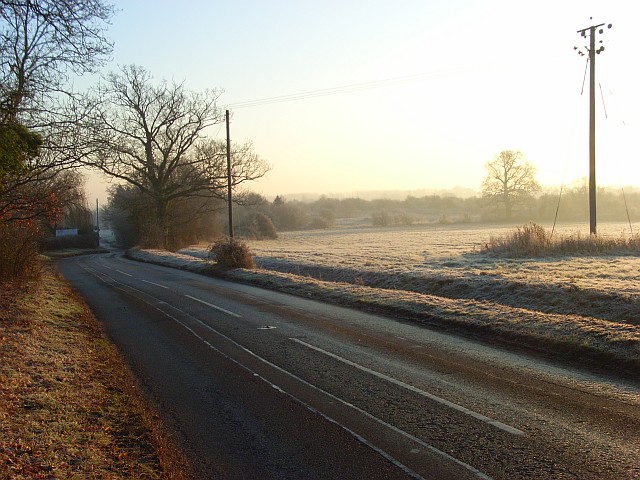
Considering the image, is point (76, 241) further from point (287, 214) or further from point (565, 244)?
point (565, 244)

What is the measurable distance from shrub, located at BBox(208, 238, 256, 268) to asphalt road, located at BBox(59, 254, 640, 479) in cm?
1497

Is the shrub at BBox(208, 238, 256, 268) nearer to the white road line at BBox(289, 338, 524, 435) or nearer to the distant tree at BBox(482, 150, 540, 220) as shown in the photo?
the white road line at BBox(289, 338, 524, 435)

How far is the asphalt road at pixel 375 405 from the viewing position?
16.5ft

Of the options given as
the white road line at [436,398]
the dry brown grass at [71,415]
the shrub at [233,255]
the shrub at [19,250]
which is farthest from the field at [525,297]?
the shrub at [19,250]

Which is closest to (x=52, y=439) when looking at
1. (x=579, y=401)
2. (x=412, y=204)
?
(x=579, y=401)

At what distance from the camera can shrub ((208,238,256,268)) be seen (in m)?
27.3

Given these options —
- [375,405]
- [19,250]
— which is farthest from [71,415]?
[19,250]

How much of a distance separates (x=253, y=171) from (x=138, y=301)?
100 feet

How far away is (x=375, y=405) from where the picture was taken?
21.9ft

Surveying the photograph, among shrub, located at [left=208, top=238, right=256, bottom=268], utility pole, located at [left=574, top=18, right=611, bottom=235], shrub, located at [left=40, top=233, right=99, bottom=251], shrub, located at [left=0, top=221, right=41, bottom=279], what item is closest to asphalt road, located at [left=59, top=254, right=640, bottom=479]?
shrub, located at [left=0, top=221, right=41, bottom=279]

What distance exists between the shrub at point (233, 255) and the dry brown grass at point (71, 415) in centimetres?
1626

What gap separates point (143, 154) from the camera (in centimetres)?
4878

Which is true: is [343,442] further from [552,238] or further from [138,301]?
[552,238]

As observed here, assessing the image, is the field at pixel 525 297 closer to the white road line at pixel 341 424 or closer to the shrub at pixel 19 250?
the white road line at pixel 341 424
